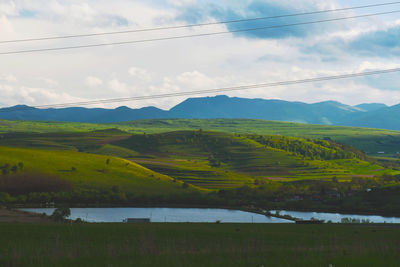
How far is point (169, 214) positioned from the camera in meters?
161

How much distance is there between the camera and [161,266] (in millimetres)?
20797

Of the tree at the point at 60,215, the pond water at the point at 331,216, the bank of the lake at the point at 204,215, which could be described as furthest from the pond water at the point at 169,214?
the tree at the point at 60,215

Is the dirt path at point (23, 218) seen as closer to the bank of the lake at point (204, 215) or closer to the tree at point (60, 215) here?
the tree at point (60, 215)

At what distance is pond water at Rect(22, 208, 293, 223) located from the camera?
148125mm

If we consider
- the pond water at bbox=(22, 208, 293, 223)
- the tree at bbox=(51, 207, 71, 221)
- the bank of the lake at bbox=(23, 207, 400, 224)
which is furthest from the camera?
the bank of the lake at bbox=(23, 207, 400, 224)

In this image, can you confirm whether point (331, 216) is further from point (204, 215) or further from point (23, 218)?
point (23, 218)

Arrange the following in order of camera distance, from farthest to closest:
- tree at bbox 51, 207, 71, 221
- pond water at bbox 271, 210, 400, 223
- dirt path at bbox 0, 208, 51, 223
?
pond water at bbox 271, 210, 400, 223 < tree at bbox 51, 207, 71, 221 < dirt path at bbox 0, 208, 51, 223

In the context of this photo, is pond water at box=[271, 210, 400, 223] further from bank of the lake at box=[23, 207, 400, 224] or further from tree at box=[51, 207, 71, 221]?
tree at box=[51, 207, 71, 221]

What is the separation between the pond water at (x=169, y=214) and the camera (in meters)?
148

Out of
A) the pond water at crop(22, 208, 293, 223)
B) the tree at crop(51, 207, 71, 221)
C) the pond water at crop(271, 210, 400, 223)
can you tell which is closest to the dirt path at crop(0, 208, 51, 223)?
the tree at crop(51, 207, 71, 221)

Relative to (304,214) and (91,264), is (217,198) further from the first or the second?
(91,264)

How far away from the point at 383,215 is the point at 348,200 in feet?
68.4

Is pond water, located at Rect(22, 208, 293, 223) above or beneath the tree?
beneath

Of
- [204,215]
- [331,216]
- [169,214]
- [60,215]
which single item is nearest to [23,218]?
[60,215]
